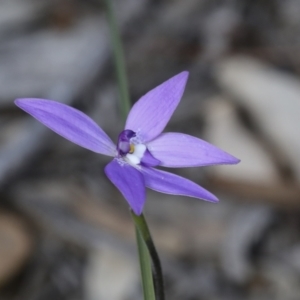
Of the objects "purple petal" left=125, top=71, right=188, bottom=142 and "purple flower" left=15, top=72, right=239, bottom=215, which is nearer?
"purple flower" left=15, top=72, right=239, bottom=215

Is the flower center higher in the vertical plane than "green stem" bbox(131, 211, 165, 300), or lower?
higher

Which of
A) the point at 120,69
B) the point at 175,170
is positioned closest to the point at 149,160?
the point at 120,69

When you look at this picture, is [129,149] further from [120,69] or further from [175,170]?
[175,170]

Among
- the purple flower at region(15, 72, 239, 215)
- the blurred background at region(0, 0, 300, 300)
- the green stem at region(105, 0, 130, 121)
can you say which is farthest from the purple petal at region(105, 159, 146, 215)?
the blurred background at region(0, 0, 300, 300)

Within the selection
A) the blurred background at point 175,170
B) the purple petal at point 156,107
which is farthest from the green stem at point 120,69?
the blurred background at point 175,170

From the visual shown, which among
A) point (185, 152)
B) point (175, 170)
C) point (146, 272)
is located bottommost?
point (175, 170)

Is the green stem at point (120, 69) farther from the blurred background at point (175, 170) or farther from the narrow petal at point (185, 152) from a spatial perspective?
the blurred background at point (175, 170)

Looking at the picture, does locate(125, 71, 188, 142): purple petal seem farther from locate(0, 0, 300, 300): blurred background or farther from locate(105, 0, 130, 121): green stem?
locate(0, 0, 300, 300): blurred background
